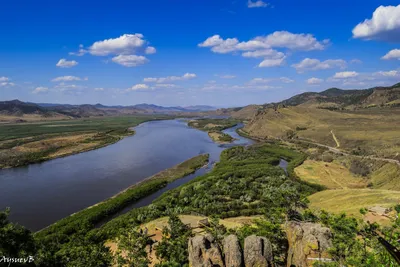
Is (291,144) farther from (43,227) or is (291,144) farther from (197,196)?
(43,227)

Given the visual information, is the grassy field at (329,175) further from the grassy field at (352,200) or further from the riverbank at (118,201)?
the riverbank at (118,201)

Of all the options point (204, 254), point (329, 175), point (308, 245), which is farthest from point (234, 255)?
point (329, 175)

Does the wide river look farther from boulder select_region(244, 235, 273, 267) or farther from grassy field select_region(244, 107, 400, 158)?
grassy field select_region(244, 107, 400, 158)

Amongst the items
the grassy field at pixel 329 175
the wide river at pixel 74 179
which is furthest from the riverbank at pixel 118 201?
the grassy field at pixel 329 175

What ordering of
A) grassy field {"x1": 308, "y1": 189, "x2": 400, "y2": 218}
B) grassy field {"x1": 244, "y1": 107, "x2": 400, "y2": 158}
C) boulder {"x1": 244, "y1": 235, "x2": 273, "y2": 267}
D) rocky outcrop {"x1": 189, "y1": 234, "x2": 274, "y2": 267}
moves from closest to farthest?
boulder {"x1": 244, "y1": 235, "x2": 273, "y2": 267} < rocky outcrop {"x1": 189, "y1": 234, "x2": 274, "y2": 267} < grassy field {"x1": 308, "y1": 189, "x2": 400, "y2": 218} < grassy field {"x1": 244, "y1": 107, "x2": 400, "y2": 158}

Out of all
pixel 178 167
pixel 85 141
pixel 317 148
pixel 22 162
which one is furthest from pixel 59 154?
pixel 317 148

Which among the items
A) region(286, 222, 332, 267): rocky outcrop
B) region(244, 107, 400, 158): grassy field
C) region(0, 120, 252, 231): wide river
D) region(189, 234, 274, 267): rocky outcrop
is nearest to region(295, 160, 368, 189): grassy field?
region(244, 107, 400, 158): grassy field
